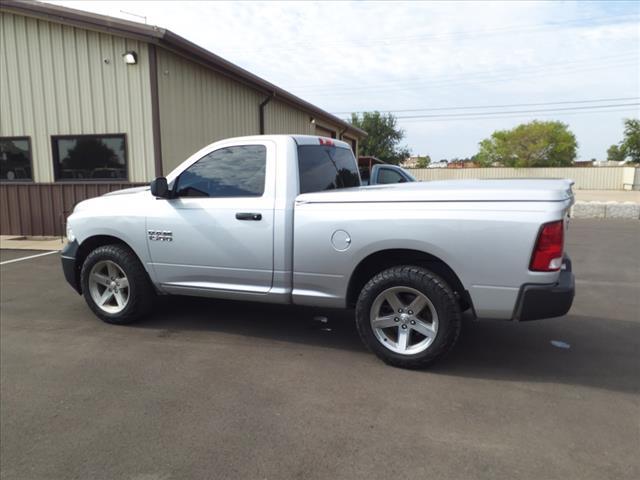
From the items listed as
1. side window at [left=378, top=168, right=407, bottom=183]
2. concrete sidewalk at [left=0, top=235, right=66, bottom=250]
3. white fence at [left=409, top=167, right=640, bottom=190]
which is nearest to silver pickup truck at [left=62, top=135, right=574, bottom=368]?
side window at [left=378, top=168, right=407, bottom=183]

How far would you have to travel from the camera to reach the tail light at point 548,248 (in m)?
3.48

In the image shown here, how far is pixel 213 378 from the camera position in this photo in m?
3.91

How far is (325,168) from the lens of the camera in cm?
501

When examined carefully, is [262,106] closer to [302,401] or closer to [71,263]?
[71,263]

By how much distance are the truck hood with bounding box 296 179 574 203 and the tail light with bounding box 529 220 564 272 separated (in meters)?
0.20

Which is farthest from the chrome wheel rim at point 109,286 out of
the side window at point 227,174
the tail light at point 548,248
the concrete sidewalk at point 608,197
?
the concrete sidewalk at point 608,197

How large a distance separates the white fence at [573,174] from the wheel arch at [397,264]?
40.2 metres

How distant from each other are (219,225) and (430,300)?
201cm

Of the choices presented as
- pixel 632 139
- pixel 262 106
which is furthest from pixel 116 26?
pixel 632 139

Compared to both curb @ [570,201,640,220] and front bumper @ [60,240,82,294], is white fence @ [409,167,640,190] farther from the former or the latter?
front bumper @ [60,240,82,294]

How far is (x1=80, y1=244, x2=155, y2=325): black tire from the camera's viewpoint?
507cm

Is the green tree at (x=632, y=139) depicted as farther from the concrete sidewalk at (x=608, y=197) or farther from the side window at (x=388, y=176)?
the side window at (x=388, y=176)

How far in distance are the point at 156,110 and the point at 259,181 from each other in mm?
6648

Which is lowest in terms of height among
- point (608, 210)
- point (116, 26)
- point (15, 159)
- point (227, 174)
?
point (608, 210)
